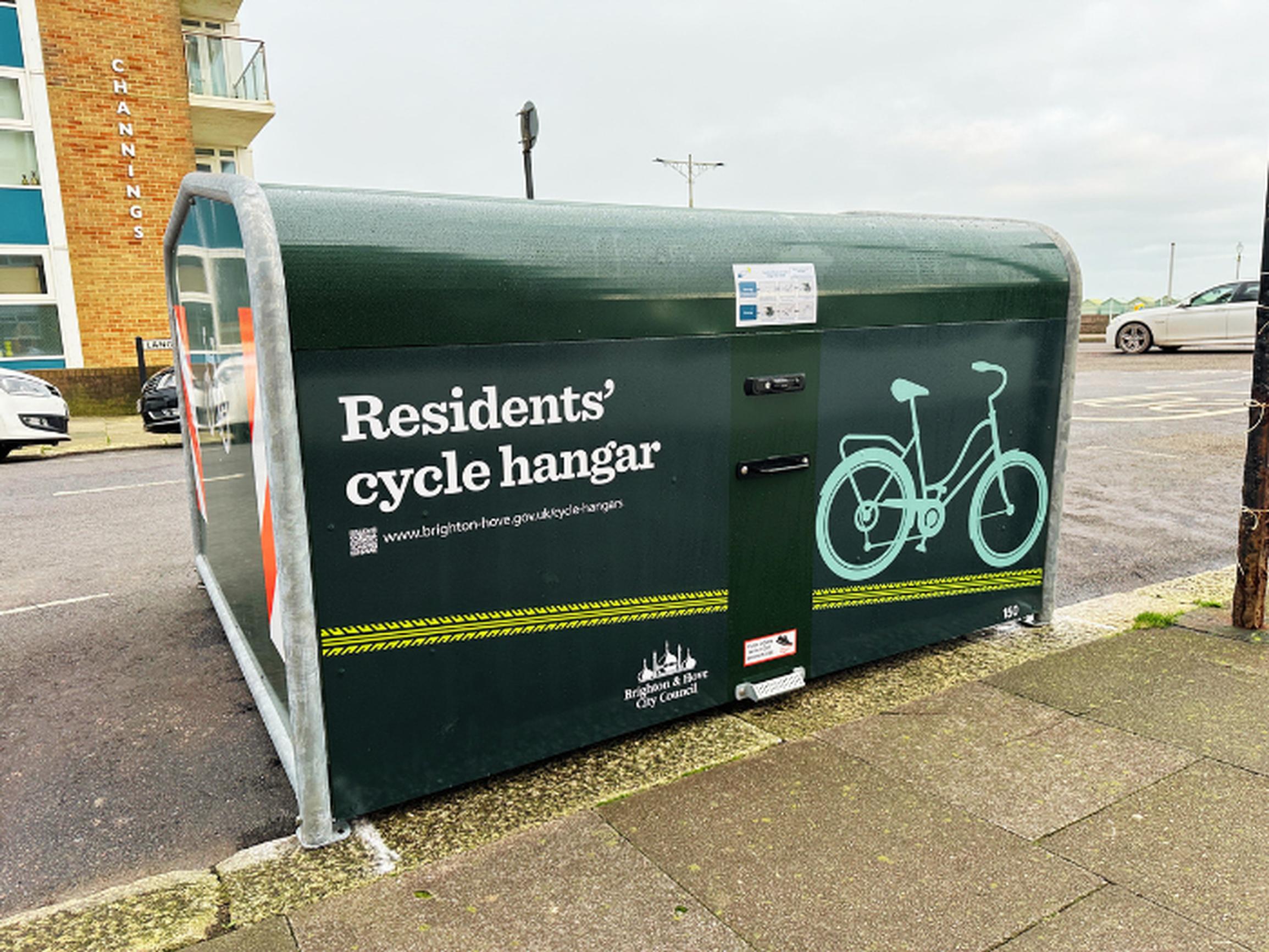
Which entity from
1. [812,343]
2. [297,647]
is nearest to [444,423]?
[297,647]

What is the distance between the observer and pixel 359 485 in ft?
9.13

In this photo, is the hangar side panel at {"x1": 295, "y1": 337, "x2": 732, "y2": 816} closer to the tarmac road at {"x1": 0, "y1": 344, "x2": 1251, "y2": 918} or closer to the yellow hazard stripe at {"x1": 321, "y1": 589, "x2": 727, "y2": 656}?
the yellow hazard stripe at {"x1": 321, "y1": 589, "x2": 727, "y2": 656}

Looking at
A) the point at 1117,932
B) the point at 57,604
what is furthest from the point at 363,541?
the point at 57,604

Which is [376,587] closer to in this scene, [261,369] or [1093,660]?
[261,369]

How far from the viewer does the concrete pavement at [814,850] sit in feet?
8.08

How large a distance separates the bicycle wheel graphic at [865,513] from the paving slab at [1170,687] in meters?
0.79

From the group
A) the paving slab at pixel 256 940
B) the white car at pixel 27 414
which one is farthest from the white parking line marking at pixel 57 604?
the white car at pixel 27 414

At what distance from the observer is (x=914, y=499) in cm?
411

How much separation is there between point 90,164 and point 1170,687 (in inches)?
845

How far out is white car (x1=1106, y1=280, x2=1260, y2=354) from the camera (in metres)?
21.4

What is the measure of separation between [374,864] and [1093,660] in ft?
10.8

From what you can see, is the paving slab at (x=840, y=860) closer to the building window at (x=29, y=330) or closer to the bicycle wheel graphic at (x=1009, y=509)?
the bicycle wheel graphic at (x=1009, y=509)

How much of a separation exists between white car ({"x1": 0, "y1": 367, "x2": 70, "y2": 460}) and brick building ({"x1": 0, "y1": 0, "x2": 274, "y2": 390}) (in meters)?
6.05

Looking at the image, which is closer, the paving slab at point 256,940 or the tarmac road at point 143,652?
the paving slab at point 256,940
